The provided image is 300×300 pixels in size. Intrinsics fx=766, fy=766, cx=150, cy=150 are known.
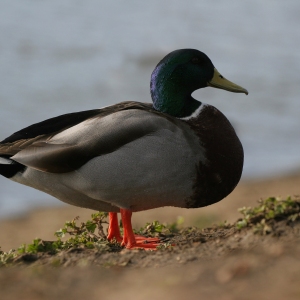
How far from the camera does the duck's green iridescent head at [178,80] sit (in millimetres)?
6102

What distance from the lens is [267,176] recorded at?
12.0 meters

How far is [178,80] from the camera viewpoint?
A: 613 centimetres

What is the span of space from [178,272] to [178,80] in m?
2.51

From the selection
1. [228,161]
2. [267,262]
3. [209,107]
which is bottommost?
[267,262]

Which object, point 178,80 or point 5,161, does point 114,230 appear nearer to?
point 5,161

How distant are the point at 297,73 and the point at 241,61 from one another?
65.3 inches

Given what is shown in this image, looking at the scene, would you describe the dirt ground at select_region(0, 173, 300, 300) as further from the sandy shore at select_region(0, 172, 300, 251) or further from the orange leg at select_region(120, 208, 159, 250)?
the sandy shore at select_region(0, 172, 300, 251)

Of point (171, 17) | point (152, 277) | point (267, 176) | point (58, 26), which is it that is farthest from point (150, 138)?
point (171, 17)

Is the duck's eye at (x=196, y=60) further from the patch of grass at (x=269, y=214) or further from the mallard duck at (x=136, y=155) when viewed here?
the patch of grass at (x=269, y=214)

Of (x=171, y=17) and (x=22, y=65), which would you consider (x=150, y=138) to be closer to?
(x=22, y=65)

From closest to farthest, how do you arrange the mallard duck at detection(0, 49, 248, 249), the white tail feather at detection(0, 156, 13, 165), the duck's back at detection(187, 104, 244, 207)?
1. the mallard duck at detection(0, 49, 248, 249)
2. the duck's back at detection(187, 104, 244, 207)
3. the white tail feather at detection(0, 156, 13, 165)

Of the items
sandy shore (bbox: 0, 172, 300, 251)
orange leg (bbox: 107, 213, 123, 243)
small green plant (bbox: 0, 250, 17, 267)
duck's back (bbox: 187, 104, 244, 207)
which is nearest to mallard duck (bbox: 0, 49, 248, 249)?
duck's back (bbox: 187, 104, 244, 207)

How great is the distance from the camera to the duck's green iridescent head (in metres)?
6.10

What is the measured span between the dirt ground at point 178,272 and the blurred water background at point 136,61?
6622mm
